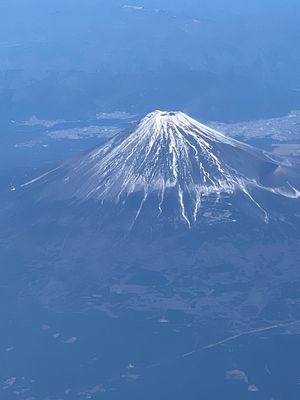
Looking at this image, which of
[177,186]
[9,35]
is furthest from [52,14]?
[177,186]

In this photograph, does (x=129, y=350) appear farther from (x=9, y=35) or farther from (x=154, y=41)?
(x=9, y=35)

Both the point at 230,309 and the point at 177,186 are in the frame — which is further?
the point at 177,186

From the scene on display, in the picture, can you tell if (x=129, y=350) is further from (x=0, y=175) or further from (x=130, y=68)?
(x=130, y=68)

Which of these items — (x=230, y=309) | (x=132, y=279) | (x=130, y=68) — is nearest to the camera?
(x=230, y=309)

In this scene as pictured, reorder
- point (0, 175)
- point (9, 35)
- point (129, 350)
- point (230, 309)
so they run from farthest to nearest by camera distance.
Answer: point (9, 35) → point (0, 175) → point (230, 309) → point (129, 350)

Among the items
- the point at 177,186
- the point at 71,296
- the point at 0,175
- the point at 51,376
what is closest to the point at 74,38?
the point at 0,175

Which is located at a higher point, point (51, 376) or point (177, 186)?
point (177, 186)
